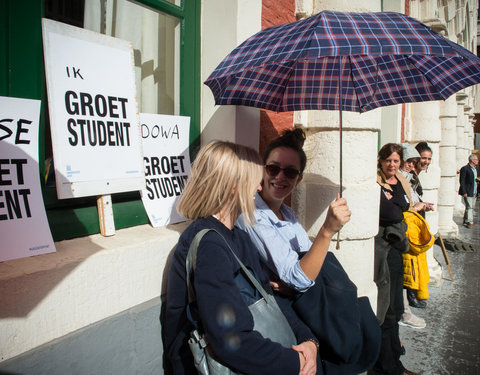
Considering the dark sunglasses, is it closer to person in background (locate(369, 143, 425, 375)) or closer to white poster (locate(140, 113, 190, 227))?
white poster (locate(140, 113, 190, 227))

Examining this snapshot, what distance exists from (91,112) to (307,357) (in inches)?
65.2

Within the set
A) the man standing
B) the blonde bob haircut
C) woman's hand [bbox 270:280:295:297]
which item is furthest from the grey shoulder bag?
the man standing

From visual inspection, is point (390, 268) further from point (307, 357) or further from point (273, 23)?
point (273, 23)

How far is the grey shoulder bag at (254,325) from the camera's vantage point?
1510mm

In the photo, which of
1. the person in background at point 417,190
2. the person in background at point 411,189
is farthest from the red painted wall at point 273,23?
the person in background at point 417,190

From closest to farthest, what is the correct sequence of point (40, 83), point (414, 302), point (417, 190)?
1. point (40, 83)
2. point (414, 302)
3. point (417, 190)

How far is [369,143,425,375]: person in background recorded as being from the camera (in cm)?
323

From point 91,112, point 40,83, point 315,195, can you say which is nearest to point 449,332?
point 315,195

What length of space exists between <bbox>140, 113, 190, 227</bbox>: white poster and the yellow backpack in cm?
247

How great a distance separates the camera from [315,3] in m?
3.35

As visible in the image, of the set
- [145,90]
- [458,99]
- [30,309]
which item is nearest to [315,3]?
[145,90]

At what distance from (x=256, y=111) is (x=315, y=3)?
125 cm

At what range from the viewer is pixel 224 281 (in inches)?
56.9

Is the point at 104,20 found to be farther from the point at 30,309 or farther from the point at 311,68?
the point at 30,309
